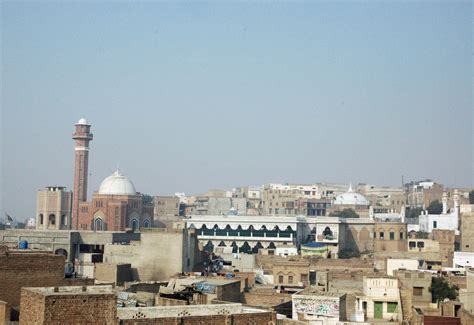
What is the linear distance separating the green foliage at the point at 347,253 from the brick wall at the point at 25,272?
161 feet

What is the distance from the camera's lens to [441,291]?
103 ft

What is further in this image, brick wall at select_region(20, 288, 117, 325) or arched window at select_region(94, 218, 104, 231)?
arched window at select_region(94, 218, 104, 231)

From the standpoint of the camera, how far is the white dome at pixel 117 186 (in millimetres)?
75562

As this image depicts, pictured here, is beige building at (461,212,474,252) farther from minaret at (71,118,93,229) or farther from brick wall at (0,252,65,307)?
brick wall at (0,252,65,307)

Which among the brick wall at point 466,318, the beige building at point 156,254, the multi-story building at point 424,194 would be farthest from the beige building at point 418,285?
the multi-story building at point 424,194

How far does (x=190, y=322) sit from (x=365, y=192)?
130 m

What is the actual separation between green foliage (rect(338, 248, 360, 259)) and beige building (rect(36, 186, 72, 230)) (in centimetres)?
2483

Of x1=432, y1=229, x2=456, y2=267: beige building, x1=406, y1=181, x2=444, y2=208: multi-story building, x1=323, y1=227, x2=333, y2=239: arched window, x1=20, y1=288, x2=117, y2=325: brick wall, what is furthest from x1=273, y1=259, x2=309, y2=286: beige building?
x1=406, y1=181, x2=444, y2=208: multi-story building

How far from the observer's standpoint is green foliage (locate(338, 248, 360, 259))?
69900 millimetres

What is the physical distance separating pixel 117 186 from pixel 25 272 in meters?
55.1

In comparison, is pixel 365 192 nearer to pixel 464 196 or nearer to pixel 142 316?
pixel 464 196

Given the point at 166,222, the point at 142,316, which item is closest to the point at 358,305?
the point at 142,316

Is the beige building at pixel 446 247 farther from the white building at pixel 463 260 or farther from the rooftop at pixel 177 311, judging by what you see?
the rooftop at pixel 177 311

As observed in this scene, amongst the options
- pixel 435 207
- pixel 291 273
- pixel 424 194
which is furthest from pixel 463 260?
pixel 424 194
